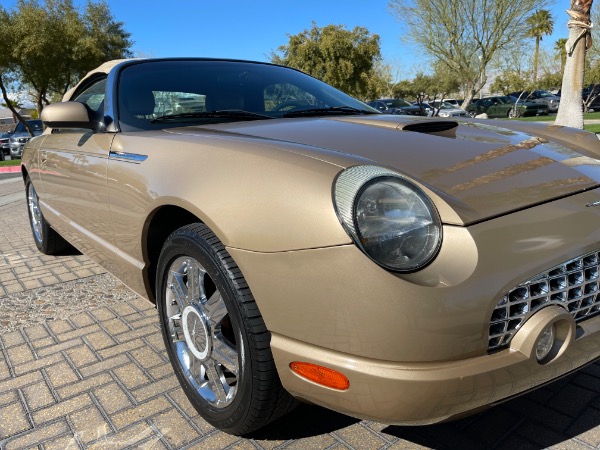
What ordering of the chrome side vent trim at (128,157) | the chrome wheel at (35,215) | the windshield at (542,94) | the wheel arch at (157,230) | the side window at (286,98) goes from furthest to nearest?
the windshield at (542,94)
the chrome wheel at (35,215)
the side window at (286,98)
the chrome side vent trim at (128,157)
the wheel arch at (157,230)

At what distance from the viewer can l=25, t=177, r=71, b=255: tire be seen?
446 centimetres

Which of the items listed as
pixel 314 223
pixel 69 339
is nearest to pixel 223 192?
pixel 314 223

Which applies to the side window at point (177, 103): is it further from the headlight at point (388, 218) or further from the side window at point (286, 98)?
the headlight at point (388, 218)

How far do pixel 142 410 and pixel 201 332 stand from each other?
481mm

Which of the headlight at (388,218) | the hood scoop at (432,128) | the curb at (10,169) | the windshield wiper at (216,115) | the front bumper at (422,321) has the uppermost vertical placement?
the windshield wiper at (216,115)

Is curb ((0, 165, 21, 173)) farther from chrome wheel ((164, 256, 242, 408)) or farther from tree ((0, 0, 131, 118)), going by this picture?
chrome wheel ((164, 256, 242, 408))

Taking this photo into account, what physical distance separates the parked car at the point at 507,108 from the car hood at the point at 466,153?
26403 mm

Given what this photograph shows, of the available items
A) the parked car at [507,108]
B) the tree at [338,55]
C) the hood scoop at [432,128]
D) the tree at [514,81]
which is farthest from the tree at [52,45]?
the tree at [514,81]

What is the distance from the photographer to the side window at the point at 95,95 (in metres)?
3.00

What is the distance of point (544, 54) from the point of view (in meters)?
38.2

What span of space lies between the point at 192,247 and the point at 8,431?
1122 mm

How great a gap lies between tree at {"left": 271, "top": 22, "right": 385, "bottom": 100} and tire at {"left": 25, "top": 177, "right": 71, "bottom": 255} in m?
18.4

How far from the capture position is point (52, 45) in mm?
19297

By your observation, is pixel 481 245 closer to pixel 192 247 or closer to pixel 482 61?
pixel 192 247
